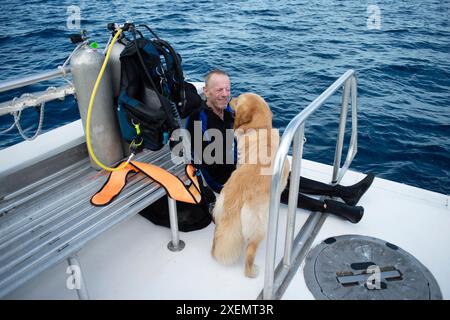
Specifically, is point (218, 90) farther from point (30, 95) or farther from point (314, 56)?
point (314, 56)

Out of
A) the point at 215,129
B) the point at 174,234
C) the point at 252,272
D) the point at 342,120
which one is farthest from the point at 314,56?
the point at 252,272

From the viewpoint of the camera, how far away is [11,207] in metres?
2.27

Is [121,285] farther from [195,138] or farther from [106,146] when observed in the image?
[195,138]

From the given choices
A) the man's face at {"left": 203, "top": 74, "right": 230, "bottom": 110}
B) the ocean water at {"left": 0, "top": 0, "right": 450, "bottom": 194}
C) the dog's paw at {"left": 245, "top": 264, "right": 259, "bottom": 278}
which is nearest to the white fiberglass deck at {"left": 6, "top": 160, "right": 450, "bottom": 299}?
the dog's paw at {"left": 245, "top": 264, "right": 259, "bottom": 278}

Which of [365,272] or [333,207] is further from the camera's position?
[333,207]

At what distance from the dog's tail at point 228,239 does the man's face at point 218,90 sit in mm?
1268

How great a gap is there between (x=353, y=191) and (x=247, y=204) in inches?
52.5

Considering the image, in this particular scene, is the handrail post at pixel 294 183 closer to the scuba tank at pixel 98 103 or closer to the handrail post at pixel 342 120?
the handrail post at pixel 342 120

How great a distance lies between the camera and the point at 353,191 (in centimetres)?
305

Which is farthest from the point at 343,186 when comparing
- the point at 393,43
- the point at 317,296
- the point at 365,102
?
the point at 393,43

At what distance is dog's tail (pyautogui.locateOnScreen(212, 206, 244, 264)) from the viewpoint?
2.23 metres

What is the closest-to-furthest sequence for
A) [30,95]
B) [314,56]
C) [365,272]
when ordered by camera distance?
[365,272] → [30,95] → [314,56]

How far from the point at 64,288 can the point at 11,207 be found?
0.67m

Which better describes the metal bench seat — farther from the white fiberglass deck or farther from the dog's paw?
the dog's paw
